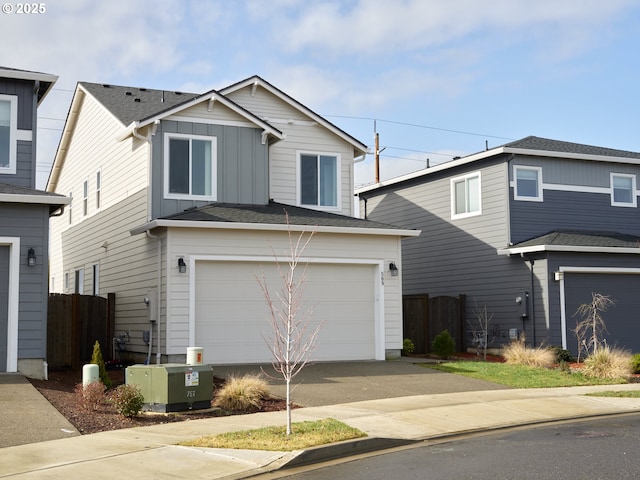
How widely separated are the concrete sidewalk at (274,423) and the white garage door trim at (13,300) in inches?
213

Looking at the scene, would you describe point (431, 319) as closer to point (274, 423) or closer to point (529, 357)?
point (529, 357)

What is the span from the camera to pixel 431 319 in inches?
1018

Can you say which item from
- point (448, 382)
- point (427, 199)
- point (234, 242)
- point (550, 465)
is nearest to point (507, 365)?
point (448, 382)

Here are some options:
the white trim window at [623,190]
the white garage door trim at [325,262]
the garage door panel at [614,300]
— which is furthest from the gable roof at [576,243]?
the white garage door trim at [325,262]

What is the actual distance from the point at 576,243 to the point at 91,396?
1554 cm

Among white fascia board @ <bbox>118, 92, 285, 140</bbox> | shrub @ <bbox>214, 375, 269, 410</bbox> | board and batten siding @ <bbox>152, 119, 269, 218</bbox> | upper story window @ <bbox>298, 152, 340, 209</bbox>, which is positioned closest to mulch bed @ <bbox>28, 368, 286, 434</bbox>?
shrub @ <bbox>214, 375, 269, 410</bbox>

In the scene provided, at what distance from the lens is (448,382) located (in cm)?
1717

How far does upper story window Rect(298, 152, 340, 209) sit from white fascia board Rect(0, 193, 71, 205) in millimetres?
8517

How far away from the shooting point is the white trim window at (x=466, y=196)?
2596 centimetres

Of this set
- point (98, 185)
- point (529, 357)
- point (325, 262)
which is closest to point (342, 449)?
point (325, 262)

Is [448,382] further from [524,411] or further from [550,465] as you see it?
[550,465]

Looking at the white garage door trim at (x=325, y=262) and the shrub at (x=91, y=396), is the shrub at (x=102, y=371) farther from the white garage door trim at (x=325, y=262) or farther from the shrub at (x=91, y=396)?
the white garage door trim at (x=325, y=262)

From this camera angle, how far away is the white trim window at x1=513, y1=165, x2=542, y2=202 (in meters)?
24.9

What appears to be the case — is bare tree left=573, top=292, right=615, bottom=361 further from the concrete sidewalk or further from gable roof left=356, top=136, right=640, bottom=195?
the concrete sidewalk
